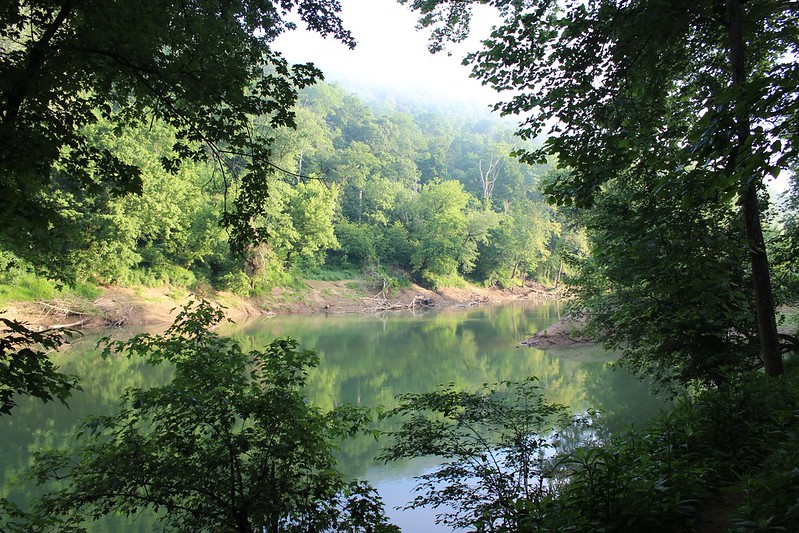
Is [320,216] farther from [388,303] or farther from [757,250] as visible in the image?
[757,250]

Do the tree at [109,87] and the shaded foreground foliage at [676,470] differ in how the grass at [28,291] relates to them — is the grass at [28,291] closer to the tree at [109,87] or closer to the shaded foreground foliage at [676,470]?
the tree at [109,87]

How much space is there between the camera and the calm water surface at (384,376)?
25.1 ft

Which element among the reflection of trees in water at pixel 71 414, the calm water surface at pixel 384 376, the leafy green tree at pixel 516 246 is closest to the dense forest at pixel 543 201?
the reflection of trees in water at pixel 71 414

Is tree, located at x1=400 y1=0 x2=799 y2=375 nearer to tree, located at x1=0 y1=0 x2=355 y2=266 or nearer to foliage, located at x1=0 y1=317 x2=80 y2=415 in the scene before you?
tree, located at x1=0 y1=0 x2=355 y2=266

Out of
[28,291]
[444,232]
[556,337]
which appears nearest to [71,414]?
[28,291]

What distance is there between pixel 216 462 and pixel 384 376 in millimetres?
11446

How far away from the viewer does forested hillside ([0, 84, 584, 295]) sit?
20.6 meters

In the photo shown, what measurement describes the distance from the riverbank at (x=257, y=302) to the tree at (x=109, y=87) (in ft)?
15.3

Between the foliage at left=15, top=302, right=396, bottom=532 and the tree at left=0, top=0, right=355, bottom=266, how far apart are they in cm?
151

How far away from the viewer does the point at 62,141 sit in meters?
3.76

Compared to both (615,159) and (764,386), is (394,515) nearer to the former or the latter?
(764,386)

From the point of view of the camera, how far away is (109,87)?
4055mm

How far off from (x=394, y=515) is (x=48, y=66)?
233 inches

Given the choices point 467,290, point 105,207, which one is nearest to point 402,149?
point 467,290
